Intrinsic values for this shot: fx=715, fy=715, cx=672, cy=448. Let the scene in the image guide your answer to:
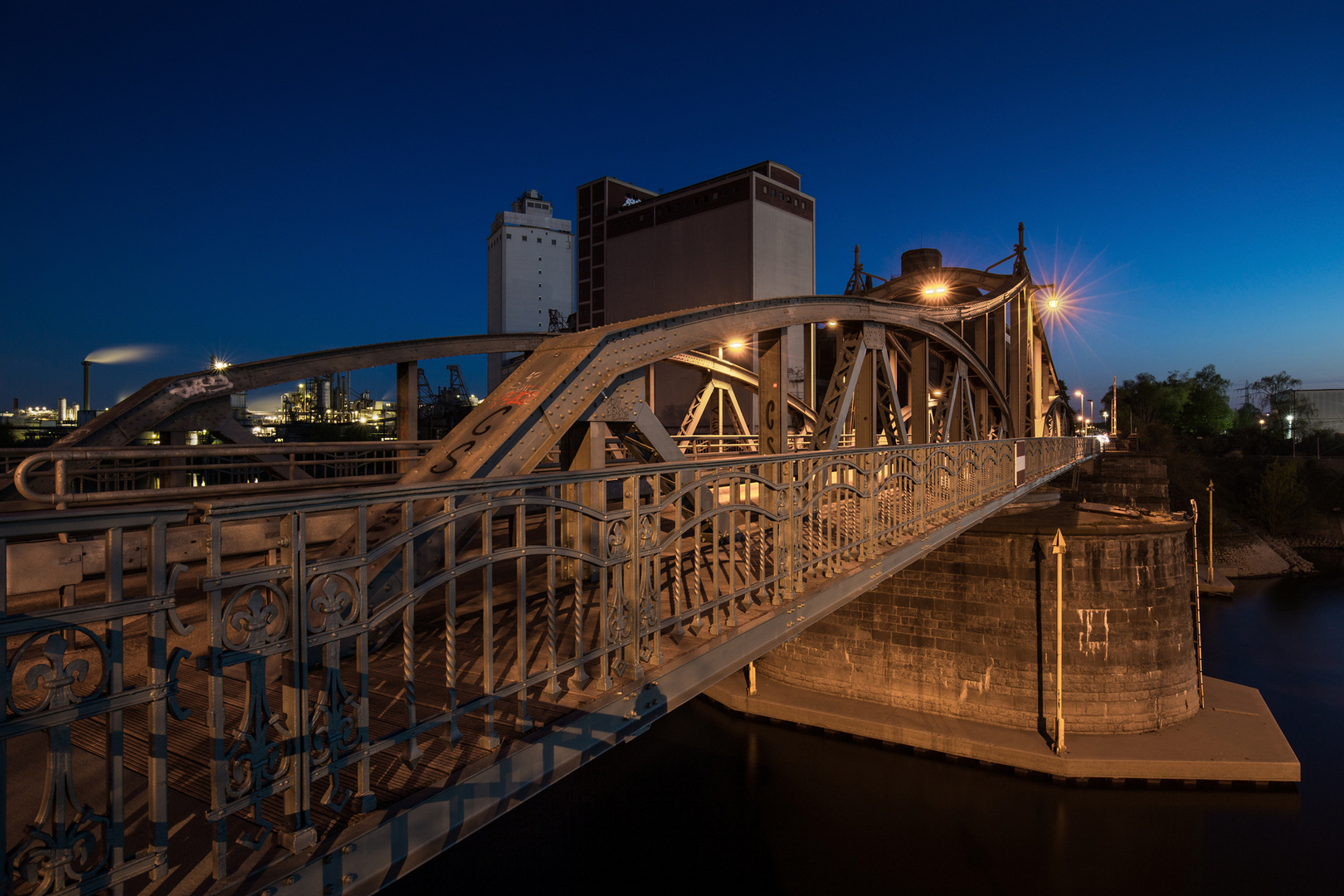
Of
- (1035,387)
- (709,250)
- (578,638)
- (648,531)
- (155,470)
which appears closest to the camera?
(578,638)

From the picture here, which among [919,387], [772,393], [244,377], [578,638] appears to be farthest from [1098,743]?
[244,377]

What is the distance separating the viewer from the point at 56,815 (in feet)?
5.26

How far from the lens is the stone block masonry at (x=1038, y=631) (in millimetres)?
15523

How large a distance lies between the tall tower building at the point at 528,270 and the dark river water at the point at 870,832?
7723cm

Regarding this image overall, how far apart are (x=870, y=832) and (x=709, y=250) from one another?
40.9 metres

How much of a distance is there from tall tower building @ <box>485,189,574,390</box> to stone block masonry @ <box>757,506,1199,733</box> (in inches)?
3068

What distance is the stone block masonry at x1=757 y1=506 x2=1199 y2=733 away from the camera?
1552cm

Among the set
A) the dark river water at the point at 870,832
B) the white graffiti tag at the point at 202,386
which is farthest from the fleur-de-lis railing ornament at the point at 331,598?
the dark river water at the point at 870,832

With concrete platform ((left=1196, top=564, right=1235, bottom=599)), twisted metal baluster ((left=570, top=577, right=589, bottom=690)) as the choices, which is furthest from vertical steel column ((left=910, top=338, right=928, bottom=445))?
concrete platform ((left=1196, top=564, right=1235, bottom=599))

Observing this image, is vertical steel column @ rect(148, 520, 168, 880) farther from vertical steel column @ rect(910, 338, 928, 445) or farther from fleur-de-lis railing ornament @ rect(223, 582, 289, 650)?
vertical steel column @ rect(910, 338, 928, 445)

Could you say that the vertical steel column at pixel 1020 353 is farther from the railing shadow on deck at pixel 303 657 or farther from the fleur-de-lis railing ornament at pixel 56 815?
the fleur-de-lis railing ornament at pixel 56 815

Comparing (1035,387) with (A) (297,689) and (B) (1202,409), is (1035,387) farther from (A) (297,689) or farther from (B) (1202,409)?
(B) (1202,409)

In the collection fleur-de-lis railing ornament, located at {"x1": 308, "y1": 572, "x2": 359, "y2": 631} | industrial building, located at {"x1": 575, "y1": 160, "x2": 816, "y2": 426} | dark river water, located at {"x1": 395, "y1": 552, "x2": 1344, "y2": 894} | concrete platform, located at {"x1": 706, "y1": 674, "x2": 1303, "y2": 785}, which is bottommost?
dark river water, located at {"x1": 395, "y1": 552, "x2": 1344, "y2": 894}

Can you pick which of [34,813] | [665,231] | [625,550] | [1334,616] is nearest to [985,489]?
[625,550]
